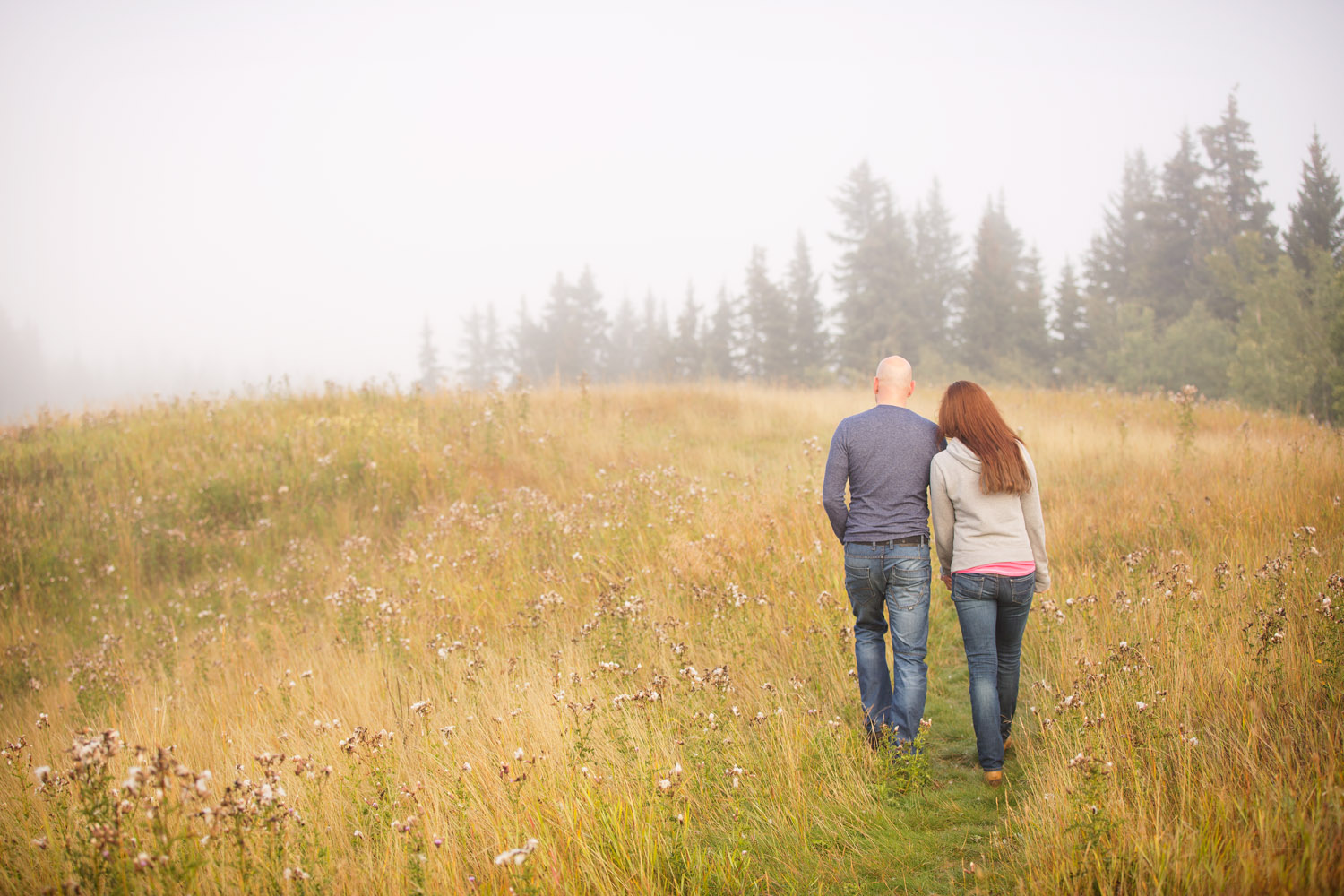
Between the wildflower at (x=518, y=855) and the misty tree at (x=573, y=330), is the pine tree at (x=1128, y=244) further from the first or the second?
the wildflower at (x=518, y=855)

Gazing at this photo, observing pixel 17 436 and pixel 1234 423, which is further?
pixel 1234 423

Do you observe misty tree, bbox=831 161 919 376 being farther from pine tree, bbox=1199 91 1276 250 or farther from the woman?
the woman

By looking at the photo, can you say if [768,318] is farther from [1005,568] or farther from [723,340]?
[1005,568]

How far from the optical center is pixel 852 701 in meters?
4.42

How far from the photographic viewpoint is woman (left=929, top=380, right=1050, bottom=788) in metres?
3.57

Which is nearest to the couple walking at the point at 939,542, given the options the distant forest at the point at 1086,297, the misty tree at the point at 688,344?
the distant forest at the point at 1086,297

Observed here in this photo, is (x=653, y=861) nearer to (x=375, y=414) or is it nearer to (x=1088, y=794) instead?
(x=1088, y=794)

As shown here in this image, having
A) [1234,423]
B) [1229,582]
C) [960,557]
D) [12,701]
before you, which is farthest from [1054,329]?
[12,701]

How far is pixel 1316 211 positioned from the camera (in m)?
25.3

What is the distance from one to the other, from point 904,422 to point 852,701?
2.01 meters

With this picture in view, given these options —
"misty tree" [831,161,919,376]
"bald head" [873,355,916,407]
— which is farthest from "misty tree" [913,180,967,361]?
"bald head" [873,355,916,407]

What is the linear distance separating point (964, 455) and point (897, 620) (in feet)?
3.43

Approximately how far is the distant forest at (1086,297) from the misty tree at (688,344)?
0.12 metres

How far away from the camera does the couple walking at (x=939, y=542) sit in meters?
3.60
